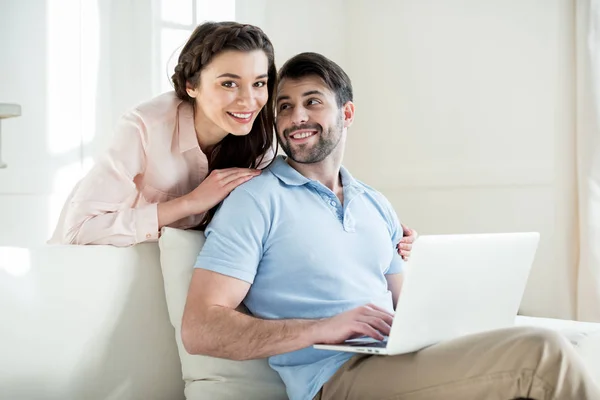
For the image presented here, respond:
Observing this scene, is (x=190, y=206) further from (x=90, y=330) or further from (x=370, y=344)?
(x=370, y=344)

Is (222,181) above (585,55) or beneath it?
beneath

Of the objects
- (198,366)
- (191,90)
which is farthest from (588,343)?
(191,90)

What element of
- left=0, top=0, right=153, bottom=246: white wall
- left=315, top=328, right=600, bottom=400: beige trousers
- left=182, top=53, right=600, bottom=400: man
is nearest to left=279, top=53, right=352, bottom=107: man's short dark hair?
left=182, top=53, right=600, bottom=400: man

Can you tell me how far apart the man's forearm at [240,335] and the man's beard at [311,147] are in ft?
1.76

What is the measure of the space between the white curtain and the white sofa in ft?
4.49

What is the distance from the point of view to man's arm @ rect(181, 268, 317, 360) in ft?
5.81

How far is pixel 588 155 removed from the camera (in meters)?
3.39

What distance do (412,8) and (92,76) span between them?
1.69 meters

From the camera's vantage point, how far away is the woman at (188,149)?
2.10 metres

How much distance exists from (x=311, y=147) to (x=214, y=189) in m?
0.30

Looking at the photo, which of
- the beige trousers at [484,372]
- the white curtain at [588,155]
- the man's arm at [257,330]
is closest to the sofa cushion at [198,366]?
the man's arm at [257,330]

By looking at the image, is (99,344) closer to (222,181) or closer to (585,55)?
(222,181)

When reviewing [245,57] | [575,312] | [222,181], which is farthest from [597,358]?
[575,312]

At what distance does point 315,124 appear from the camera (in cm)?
219
